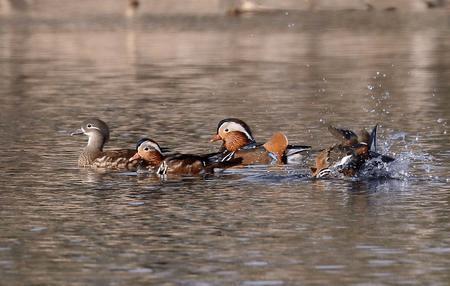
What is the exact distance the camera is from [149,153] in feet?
49.1

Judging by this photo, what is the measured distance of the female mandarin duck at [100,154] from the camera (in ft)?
50.1

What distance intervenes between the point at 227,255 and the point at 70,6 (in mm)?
42759

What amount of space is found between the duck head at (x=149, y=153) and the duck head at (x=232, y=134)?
106 centimetres

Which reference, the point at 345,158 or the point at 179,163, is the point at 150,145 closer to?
the point at 179,163

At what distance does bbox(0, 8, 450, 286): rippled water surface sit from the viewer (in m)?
9.94

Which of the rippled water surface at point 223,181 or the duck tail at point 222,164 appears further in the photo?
the duck tail at point 222,164

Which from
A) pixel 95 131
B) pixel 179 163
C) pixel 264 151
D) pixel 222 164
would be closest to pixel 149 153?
pixel 179 163

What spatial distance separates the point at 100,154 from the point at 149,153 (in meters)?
0.99

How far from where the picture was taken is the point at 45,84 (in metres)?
26.5

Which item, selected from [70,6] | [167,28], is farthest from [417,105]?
[70,6]

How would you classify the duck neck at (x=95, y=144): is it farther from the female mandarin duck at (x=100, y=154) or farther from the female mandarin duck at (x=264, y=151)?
the female mandarin duck at (x=264, y=151)

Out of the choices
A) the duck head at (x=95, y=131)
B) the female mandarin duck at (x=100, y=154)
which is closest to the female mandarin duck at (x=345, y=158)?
the female mandarin duck at (x=100, y=154)

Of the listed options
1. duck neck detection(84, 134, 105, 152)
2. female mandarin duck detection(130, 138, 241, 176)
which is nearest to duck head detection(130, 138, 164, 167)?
female mandarin duck detection(130, 138, 241, 176)

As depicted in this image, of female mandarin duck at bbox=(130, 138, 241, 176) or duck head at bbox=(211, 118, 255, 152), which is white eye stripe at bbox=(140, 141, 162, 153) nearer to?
female mandarin duck at bbox=(130, 138, 241, 176)
